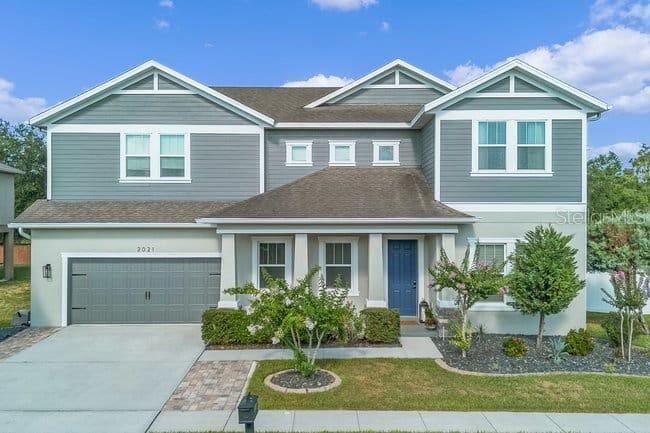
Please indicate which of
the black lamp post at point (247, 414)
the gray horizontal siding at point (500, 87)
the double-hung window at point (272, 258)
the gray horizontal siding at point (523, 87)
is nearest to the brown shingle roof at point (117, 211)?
the double-hung window at point (272, 258)

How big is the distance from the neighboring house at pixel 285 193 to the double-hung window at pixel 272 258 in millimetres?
48

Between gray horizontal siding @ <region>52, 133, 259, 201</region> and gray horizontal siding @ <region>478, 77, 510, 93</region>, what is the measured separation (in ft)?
22.3

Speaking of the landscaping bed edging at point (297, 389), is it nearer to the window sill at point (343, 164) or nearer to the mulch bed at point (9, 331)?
the window sill at point (343, 164)

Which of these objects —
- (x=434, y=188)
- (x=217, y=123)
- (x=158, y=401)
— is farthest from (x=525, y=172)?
(x=158, y=401)

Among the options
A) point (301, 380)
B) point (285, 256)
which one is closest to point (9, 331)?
point (285, 256)

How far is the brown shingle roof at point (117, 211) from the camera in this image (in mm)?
11930

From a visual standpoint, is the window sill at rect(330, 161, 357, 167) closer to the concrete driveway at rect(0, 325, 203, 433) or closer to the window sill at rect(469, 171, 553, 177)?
the window sill at rect(469, 171, 553, 177)

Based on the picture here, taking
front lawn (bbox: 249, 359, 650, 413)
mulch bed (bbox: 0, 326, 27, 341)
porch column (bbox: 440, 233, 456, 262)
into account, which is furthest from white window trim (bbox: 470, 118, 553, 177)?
mulch bed (bbox: 0, 326, 27, 341)

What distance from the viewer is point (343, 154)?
13625 millimetres

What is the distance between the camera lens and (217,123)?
12945 mm

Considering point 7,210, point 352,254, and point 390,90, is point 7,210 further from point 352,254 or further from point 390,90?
point 390,90

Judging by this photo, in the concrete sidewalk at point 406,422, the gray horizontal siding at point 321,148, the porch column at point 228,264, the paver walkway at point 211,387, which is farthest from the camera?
the gray horizontal siding at point 321,148

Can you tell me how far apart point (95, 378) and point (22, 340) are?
4.17 m

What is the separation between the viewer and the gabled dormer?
1477 centimetres
